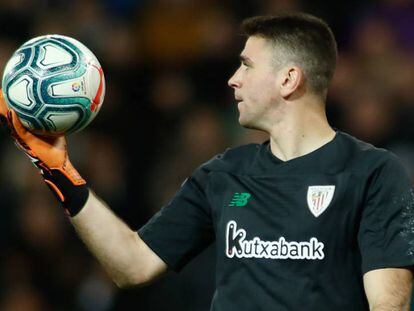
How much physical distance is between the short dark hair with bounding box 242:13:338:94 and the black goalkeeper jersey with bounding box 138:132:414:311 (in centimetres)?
30

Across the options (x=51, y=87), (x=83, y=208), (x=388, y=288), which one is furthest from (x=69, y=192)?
(x=388, y=288)

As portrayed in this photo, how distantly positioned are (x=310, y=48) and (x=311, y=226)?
0.86m

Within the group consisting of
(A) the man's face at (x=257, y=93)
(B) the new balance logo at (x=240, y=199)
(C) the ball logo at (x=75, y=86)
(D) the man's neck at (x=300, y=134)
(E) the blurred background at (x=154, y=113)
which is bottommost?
(E) the blurred background at (x=154, y=113)

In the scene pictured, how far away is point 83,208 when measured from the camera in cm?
450

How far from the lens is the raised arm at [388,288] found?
389 centimetres

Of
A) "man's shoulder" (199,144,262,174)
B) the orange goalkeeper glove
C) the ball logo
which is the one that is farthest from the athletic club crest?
the ball logo

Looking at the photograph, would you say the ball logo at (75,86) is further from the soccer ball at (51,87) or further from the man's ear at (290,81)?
the man's ear at (290,81)

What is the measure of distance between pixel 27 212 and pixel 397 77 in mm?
3292

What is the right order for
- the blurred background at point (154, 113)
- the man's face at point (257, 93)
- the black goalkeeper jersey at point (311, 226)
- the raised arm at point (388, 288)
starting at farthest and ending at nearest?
1. the blurred background at point (154, 113)
2. the man's face at point (257, 93)
3. the black goalkeeper jersey at point (311, 226)
4. the raised arm at point (388, 288)

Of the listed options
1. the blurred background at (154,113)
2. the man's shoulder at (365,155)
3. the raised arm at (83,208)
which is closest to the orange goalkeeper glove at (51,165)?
the raised arm at (83,208)

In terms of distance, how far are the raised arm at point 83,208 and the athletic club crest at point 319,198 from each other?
851 millimetres

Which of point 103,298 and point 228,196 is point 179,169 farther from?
point 228,196

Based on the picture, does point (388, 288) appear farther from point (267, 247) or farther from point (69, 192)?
point (69, 192)

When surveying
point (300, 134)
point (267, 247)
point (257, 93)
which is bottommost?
point (267, 247)
